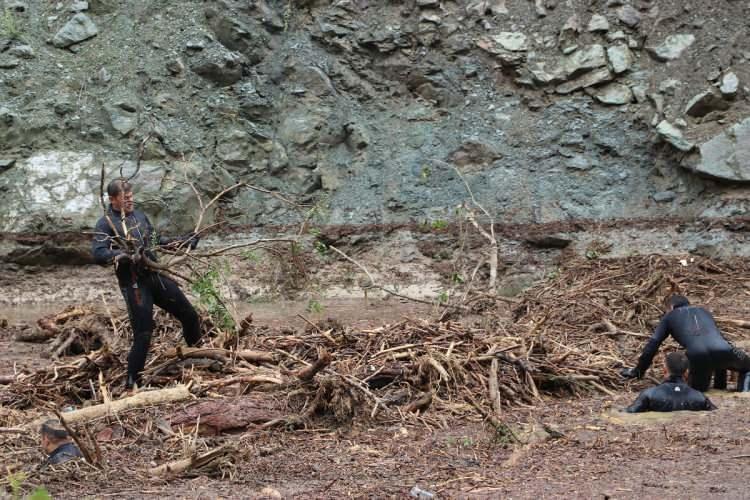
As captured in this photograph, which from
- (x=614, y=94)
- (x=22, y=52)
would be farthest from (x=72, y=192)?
(x=614, y=94)

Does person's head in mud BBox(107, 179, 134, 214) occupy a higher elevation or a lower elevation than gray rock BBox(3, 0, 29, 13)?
lower

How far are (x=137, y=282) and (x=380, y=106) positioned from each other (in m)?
9.96

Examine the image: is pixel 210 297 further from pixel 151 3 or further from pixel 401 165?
pixel 151 3

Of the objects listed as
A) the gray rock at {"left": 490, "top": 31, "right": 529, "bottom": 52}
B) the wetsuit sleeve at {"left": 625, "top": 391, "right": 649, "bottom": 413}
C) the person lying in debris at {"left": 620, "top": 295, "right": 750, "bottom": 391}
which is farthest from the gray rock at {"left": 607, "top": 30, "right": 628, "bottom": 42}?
the wetsuit sleeve at {"left": 625, "top": 391, "right": 649, "bottom": 413}

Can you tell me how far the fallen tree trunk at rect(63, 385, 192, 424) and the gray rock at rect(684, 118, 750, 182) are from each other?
32.3ft

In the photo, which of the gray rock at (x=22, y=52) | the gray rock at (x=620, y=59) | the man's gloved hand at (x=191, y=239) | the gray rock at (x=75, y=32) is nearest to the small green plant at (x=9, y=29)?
the gray rock at (x=22, y=52)

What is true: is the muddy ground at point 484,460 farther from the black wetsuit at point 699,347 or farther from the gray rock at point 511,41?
the gray rock at point 511,41

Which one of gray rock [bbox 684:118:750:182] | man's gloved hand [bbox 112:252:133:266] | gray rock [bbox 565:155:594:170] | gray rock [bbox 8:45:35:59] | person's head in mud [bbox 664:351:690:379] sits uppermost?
gray rock [bbox 8:45:35:59]

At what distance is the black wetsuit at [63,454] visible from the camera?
4227mm

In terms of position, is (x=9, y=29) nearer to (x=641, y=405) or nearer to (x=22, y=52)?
(x=22, y=52)

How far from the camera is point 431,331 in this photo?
20.9 ft

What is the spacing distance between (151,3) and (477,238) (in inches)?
285

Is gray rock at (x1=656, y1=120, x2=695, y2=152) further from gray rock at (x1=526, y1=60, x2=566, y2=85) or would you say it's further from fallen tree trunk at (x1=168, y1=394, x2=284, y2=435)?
fallen tree trunk at (x1=168, y1=394, x2=284, y2=435)

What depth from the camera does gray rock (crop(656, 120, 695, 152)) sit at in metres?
13.3
